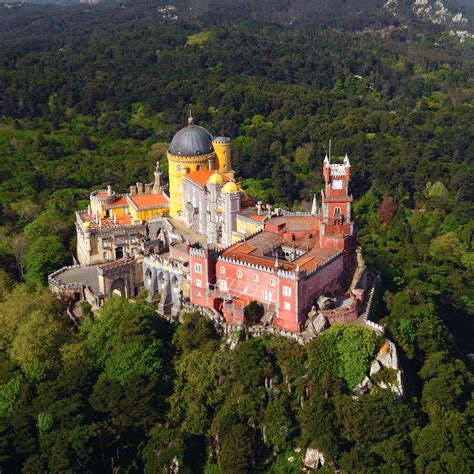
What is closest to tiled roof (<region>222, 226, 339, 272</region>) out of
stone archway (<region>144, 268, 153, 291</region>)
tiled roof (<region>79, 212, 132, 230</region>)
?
stone archway (<region>144, 268, 153, 291</region>)

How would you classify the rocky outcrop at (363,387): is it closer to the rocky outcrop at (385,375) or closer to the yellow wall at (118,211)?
the rocky outcrop at (385,375)

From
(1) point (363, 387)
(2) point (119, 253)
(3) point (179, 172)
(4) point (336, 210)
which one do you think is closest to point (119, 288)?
(2) point (119, 253)

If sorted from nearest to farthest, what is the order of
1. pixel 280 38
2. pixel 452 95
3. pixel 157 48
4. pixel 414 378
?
pixel 414 378 < pixel 452 95 < pixel 157 48 < pixel 280 38

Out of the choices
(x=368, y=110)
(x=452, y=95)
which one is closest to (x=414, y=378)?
(x=368, y=110)

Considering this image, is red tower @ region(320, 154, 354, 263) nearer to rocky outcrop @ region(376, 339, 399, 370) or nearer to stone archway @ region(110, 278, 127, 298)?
rocky outcrop @ region(376, 339, 399, 370)

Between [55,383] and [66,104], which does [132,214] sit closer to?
[55,383]
